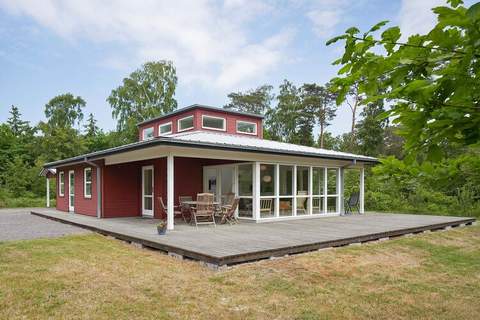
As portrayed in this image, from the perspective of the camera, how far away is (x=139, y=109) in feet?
100

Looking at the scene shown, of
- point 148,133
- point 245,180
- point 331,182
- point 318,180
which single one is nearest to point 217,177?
point 245,180

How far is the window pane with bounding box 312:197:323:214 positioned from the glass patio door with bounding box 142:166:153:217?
5520mm

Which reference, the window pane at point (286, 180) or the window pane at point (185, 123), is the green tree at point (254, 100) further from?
the window pane at point (286, 180)

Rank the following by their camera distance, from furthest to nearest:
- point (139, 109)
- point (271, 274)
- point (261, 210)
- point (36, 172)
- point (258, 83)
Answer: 1. point (258, 83)
2. point (139, 109)
3. point (36, 172)
4. point (261, 210)
5. point (271, 274)

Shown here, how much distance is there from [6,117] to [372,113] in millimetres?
31828

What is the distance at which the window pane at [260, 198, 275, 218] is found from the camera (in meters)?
11.5

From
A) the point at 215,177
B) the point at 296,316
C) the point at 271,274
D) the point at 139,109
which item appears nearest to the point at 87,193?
the point at 215,177

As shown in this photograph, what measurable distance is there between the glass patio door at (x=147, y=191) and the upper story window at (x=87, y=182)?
7.13 feet

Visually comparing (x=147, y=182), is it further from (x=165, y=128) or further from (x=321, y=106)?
(x=321, y=106)

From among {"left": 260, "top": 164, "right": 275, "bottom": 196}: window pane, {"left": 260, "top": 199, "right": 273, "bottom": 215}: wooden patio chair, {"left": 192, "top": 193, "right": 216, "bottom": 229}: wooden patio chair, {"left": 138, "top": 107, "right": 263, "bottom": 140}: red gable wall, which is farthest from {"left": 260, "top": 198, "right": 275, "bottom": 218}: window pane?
{"left": 138, "top": 107, "right": 263, "bottom": 140}: red gable wall

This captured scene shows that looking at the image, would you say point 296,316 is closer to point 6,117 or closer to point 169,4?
point 169,4

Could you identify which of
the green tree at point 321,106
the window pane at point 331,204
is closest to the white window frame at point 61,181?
the window pane at point 331,204

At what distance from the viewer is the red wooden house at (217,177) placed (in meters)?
11.2

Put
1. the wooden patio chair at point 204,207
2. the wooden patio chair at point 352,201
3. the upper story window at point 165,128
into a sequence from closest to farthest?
the wooden patio chair at point 204,207
the wooden patio chair at point 352,201
the upper story window at point 165,128
